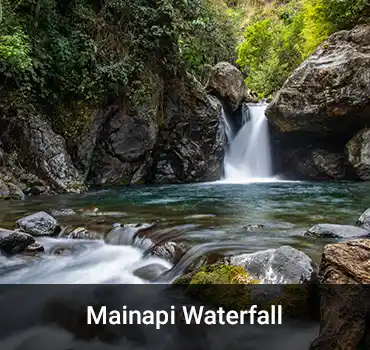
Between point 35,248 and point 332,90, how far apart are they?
12064 mm

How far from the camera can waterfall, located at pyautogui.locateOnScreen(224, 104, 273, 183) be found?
17312 millimetres

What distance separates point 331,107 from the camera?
14109mm

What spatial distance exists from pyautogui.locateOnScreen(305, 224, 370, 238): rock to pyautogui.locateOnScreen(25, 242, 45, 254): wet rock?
411 centimetres

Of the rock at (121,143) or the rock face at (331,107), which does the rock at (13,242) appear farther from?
the rock face at (331,107)

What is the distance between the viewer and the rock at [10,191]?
10.2m

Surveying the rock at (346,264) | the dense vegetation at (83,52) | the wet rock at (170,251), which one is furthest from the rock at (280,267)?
the dense vegetation at (83,52)

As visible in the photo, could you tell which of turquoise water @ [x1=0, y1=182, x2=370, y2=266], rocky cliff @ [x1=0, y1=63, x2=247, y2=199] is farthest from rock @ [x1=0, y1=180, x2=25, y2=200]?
turquoise water @ [x1=0, y1=182, x2=370, y2=266]

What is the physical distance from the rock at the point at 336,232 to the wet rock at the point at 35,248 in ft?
13.5

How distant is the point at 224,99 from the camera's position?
18.6 metres

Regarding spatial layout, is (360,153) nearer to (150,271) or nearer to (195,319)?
(150,271)

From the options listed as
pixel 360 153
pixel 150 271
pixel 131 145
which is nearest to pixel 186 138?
pixel 131 145

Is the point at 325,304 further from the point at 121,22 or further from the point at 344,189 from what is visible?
the point at 121,22

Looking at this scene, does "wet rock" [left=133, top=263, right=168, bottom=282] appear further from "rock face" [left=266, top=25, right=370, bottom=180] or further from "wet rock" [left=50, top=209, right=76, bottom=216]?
"rock face" [left=266, top=25, right=370, bottom=180]

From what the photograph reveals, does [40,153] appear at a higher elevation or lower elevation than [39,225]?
higher
